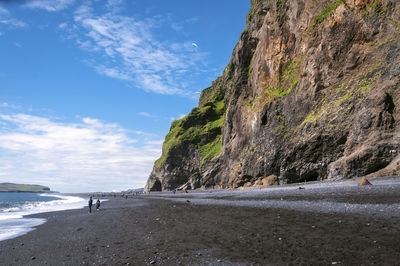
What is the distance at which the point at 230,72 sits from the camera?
106 meters

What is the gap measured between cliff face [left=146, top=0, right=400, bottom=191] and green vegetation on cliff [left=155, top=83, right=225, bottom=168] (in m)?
21.3

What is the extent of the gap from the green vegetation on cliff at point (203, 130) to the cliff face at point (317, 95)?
839 inches

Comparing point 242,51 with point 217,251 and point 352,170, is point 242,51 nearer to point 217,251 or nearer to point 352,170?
point 352,170

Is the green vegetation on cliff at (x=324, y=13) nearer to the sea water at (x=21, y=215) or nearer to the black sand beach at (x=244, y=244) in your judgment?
the black sand beach at (x=244, y=244)

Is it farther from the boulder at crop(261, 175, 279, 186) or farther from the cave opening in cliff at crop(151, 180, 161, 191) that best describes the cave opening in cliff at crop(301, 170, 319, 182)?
the cave opening in cliff at crop(151, 180, 161, 191)

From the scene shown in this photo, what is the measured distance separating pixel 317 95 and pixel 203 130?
6726 cm

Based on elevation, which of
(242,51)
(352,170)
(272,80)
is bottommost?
(352,170)

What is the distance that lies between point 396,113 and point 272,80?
3228 cm

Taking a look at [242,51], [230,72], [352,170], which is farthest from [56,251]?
[230,72]

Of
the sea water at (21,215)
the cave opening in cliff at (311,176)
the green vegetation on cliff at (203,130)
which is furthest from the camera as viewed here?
the green vegetation on cliff at (203,130)

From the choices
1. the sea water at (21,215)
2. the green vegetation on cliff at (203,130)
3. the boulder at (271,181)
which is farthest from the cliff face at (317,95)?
the sea water at (21,215)

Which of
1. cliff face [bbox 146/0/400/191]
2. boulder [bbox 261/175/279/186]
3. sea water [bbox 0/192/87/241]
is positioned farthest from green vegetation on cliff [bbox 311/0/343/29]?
sea water [bbox 0/192/87/241]

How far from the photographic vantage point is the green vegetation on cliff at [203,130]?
102 meters

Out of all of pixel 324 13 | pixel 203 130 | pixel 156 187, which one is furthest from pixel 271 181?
pixel 156 187
